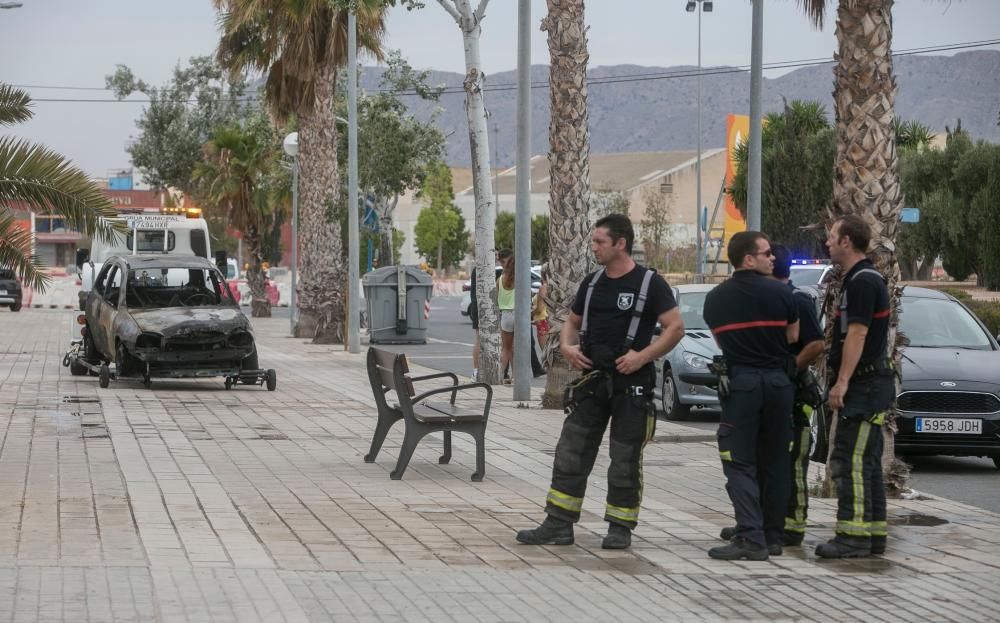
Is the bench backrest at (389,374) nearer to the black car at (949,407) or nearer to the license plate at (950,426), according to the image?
the black car at (949,407)

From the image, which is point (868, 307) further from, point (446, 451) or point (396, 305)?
point (396, 305)

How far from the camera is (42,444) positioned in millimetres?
13031

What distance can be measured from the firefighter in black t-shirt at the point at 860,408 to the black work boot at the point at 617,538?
104 centimetres

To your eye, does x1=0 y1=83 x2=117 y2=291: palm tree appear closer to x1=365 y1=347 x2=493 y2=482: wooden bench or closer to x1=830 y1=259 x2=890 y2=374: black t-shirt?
x1=365 y1=347 x2=493 y2=482: wooden bench

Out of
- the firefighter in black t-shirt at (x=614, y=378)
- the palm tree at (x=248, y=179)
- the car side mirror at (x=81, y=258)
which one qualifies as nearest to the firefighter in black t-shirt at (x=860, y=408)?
the firefighter in black t-shirt at (x=614, y=378)

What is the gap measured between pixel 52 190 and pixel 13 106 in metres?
1.24

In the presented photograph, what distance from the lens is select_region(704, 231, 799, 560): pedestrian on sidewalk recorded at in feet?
27.3

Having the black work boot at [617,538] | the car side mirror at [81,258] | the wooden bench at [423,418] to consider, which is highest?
the car side mirror at [81,258]

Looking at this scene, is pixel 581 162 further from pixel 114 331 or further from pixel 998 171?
pixel 998 171

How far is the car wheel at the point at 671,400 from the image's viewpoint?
1689 cm

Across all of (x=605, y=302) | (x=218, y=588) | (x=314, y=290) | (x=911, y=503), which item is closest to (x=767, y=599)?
(x=605, y=302)

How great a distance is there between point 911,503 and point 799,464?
7.59 feet

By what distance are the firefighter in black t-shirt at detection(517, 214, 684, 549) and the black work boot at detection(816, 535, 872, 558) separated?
3.38 ft

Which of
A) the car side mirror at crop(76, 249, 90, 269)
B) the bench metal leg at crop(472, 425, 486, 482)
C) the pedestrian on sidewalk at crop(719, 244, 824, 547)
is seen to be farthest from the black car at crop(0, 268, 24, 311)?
the pedestrian on sidewalk at crop(719, 244, 824, 547)
